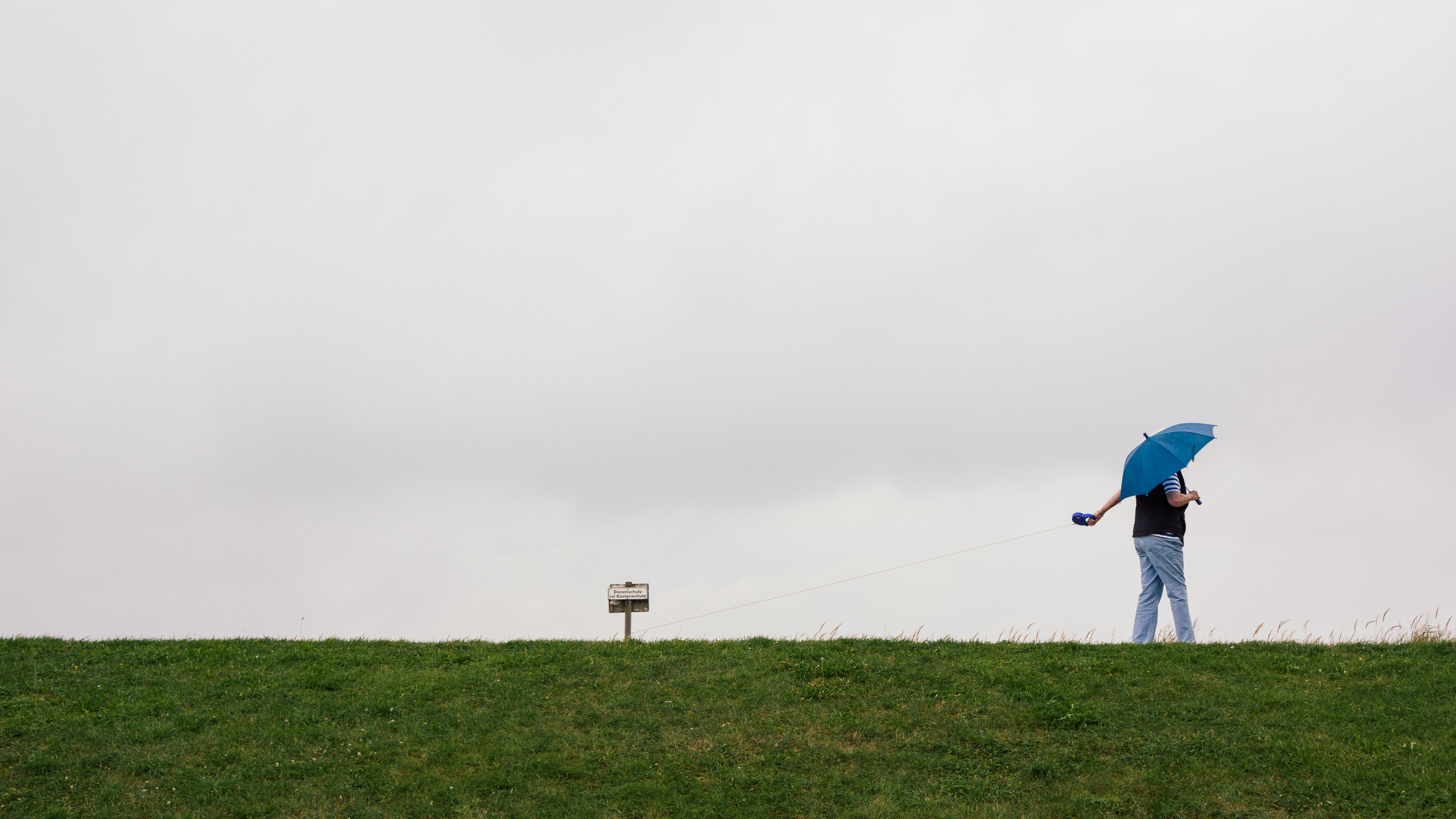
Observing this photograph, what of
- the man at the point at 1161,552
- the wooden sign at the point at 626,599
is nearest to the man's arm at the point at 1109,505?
the man at the point at 1161,552

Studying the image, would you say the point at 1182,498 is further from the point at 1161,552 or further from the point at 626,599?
the point at 626,599

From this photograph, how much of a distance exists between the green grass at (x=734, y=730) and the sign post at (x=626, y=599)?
1.53m

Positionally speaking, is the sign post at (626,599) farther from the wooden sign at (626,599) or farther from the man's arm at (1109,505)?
the man's arm at (1109,505)

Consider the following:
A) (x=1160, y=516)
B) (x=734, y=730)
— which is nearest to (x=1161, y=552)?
(x=1160, y=516)

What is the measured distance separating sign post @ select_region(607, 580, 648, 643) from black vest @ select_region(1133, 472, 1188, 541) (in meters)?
7.29

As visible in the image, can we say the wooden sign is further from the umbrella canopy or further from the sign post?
the umbrella canopy

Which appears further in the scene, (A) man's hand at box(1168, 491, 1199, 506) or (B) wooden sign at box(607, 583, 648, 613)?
(B) wooden sign at box(607, 583, 648, 613)

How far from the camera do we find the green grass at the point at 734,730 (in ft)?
30.5

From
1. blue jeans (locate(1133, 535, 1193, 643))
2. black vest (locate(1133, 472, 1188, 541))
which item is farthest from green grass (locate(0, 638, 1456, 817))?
black vest (locate(1133, 472, 1188, 541))

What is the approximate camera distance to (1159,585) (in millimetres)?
13977

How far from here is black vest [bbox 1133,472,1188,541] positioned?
13.8 m

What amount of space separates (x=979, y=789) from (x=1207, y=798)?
206 cm

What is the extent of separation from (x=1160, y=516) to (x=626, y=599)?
782 centimetres

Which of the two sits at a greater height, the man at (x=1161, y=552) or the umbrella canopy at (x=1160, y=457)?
the umbrella canopy at (x=1160, y=457)
